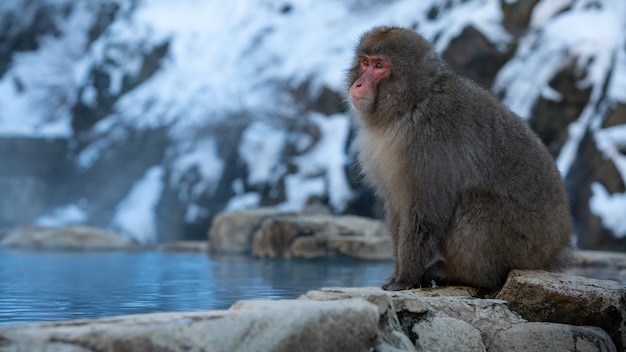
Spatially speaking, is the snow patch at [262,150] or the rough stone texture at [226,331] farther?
the snow patch at [262,150]

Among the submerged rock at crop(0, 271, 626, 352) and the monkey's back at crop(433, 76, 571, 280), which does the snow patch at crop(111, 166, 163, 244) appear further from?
the submerged rock at crop(0, 271, 626, 352)

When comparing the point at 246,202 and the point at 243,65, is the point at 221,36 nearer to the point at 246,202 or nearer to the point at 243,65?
the point at 243,65

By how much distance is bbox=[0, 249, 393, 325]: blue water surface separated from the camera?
3.29m

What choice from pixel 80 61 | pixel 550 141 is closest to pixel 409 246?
pixel 550 141

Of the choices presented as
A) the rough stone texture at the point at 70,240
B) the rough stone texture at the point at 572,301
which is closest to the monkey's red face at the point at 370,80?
the rough stone texture at the point at 572,301

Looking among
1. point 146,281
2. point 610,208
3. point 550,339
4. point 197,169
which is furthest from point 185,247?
point 550,339

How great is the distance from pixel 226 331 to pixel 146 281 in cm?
310

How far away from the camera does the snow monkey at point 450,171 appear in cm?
296

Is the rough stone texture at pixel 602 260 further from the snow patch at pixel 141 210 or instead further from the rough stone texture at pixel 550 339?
the snow patch at pixel 141 210

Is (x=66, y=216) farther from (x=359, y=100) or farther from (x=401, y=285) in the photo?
(x=401, y=285)

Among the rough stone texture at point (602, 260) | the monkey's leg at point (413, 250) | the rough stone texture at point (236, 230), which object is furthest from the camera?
the rough stone texture at point (236, 230)

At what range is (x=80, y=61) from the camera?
62.0 ft

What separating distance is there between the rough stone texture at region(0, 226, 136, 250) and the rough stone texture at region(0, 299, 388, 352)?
7.93 metres

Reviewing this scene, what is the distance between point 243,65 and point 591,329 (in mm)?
12082
